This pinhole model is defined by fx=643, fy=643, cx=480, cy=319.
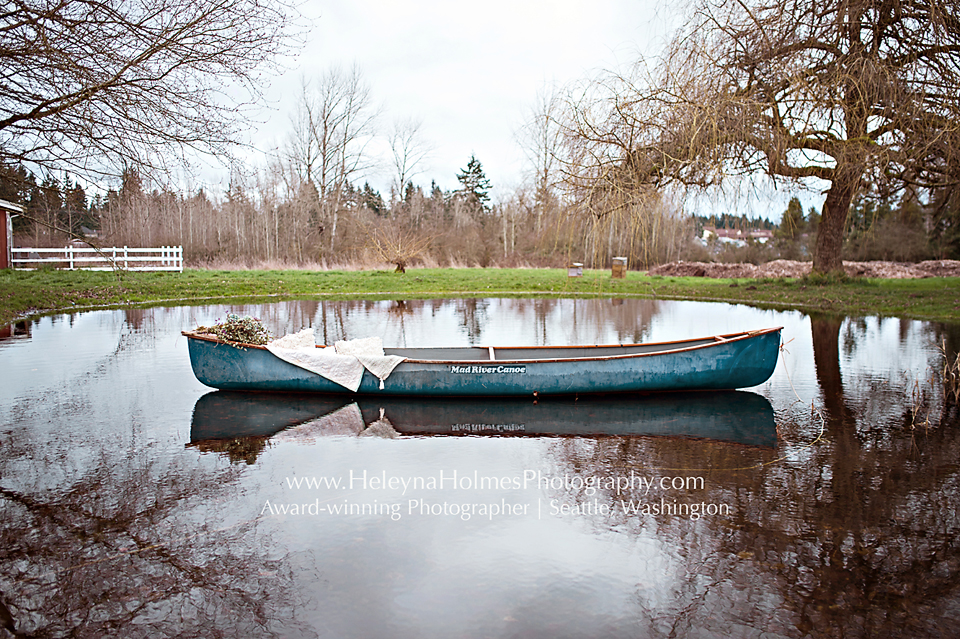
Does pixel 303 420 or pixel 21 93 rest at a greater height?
pixel 21 93

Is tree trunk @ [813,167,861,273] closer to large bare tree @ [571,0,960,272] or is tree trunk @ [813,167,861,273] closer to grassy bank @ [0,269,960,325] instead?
grassy bank @ [0,269,960,325]

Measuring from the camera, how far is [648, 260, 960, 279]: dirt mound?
90.7 feet

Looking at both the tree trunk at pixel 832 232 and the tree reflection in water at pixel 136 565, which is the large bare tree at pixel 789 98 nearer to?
the tree trunk at pixel 832 232

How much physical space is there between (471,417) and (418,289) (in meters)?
17.3

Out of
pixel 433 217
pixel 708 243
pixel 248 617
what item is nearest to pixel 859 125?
pixel 248 617

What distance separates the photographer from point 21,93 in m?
8.73

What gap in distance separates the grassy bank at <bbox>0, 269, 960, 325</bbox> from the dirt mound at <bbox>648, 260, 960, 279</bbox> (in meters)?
4.02

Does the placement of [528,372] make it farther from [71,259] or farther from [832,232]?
[71,259]

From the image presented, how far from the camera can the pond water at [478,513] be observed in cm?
352

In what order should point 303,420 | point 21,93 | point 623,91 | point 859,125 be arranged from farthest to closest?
point 859,125, point 623,91, point 21,93, point 303,420

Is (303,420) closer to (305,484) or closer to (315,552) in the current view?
(305,484)

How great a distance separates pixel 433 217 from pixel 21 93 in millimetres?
47829

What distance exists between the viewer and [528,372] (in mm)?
7852

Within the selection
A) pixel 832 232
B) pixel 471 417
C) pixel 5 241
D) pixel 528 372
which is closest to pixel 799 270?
pixel 832 232
